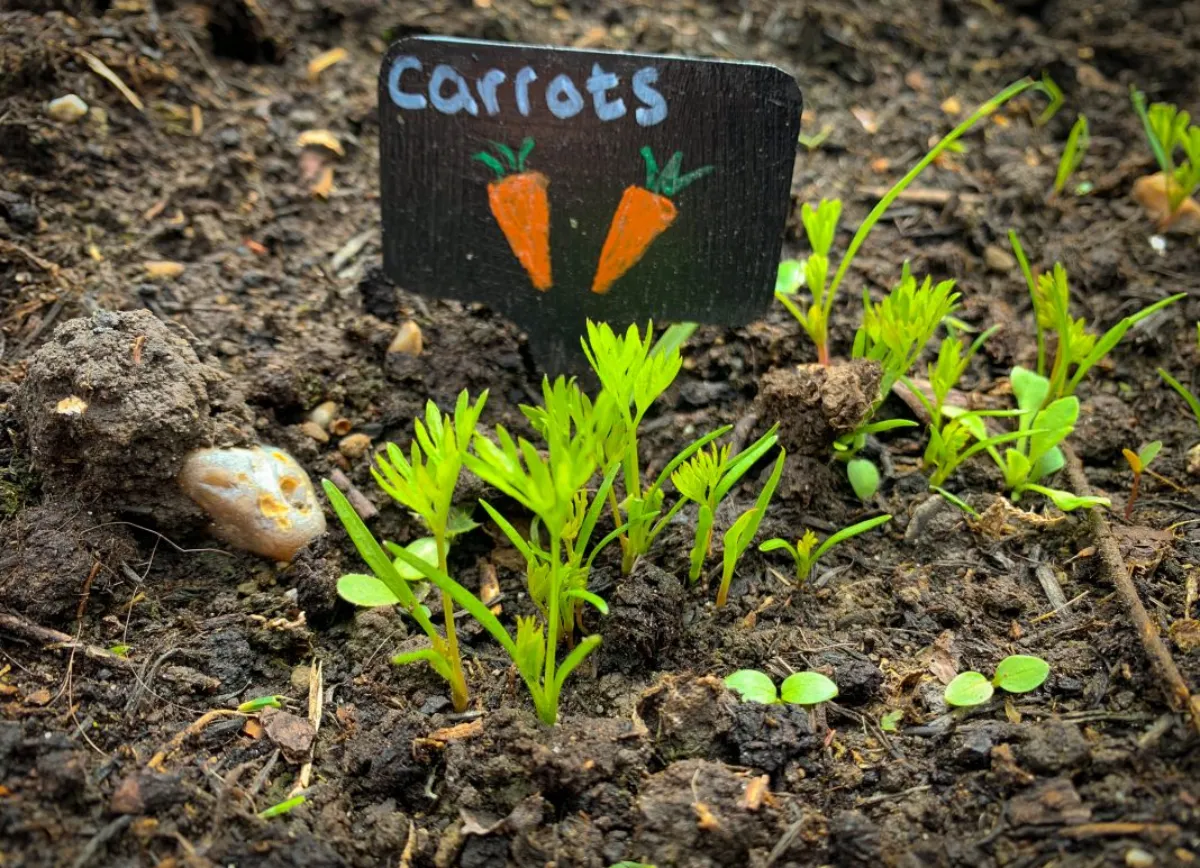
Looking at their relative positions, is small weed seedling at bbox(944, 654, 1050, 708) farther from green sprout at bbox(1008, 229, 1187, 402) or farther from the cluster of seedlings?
green sprout at bbox(1008, 229, 1187, 402)

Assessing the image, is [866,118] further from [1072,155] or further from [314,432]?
[314,432]

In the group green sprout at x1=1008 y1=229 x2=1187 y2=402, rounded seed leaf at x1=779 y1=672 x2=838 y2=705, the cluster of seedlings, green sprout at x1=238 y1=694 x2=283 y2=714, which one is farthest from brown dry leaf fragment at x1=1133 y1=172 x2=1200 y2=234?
green sprout at x1=238 y1=694 x2=283 y2=714

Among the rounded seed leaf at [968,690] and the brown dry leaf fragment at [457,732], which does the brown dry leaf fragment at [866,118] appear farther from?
the brown dry leaf fragment at [457,732]

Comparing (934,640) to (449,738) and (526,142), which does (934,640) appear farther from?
(526,142)

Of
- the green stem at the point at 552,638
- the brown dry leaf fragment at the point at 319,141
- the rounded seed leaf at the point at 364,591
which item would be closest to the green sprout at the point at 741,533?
the green stem at the point at 552,638

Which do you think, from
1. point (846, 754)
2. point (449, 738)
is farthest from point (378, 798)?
point (846, 754)

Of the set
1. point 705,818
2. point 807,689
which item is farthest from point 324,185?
point 705,818
